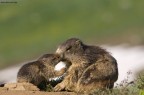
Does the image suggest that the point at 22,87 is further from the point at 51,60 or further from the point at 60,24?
the point at 60,24

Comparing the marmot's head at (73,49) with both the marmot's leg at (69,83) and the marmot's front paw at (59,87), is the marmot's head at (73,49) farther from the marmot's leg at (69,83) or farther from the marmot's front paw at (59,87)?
the marmot's front paw at (59,87)

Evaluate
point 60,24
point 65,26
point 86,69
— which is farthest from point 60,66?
point 60,24

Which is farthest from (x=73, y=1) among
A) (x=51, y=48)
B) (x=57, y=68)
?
(x=57, y=68)

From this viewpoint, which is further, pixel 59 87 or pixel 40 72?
pixel 40 72

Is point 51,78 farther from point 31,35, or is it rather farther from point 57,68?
point 31,35

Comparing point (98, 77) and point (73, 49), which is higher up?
point (73, 49)

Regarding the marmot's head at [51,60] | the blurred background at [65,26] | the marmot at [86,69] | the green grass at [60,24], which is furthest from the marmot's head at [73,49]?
the green grass at [60,24]
